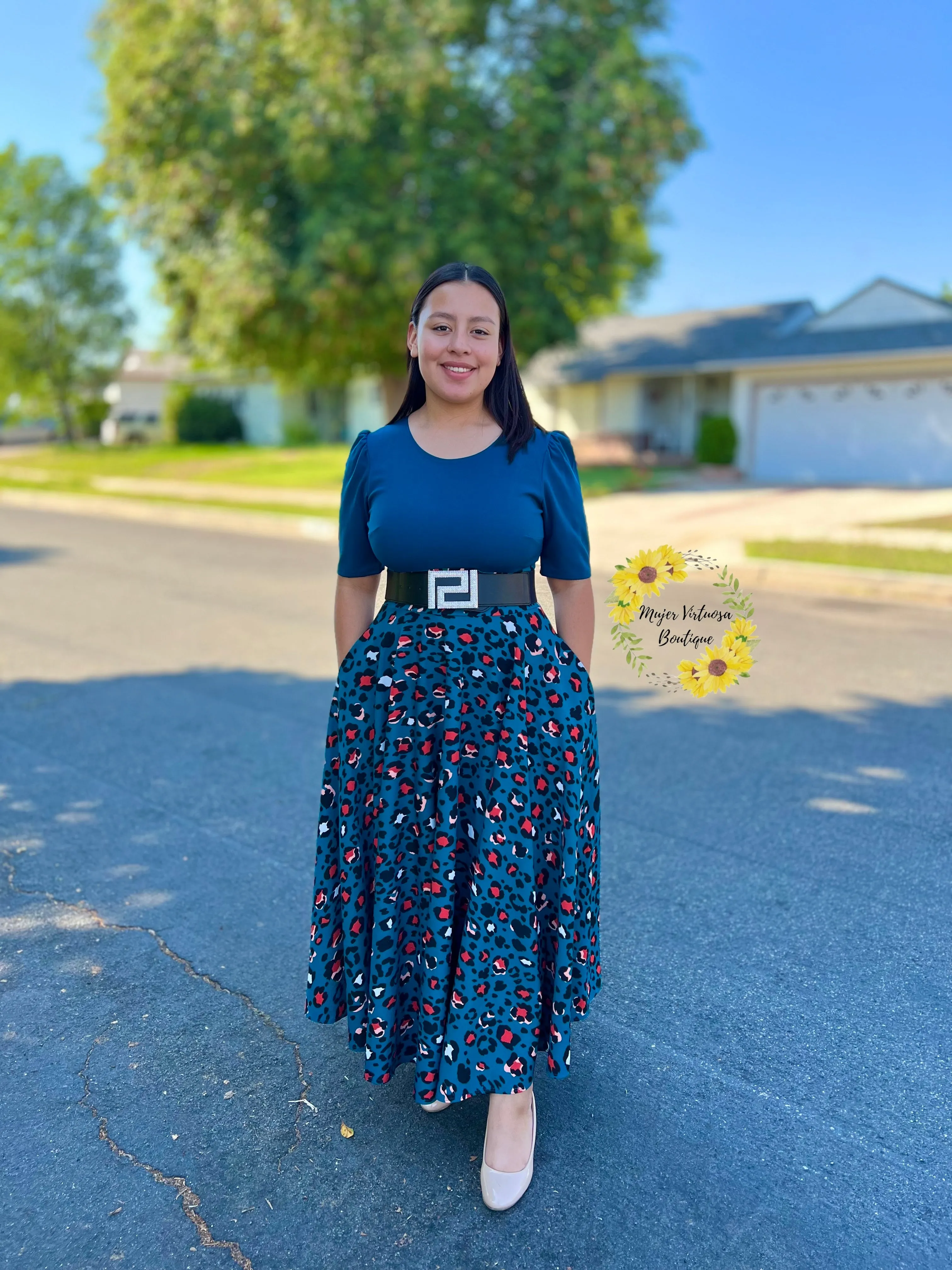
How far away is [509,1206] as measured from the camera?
6.68 feet

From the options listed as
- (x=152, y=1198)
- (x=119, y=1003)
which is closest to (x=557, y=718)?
(x=152, y=1198)

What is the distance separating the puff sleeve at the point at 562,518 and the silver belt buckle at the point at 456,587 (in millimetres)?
211

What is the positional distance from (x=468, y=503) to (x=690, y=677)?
804mm

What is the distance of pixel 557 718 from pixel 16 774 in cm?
335

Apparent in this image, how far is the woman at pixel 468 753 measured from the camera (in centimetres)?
212

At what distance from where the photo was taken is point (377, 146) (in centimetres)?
1809

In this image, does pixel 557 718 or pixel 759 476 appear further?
pixel 759 476

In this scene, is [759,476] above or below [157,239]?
below

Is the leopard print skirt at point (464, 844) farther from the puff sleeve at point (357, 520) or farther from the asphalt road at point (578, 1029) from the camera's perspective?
the asphalt road at point (578, 1029)

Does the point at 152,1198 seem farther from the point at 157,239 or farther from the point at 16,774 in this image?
the point at 157,239

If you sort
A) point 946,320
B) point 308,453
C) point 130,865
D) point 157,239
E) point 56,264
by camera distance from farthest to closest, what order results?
Result: point 56,264, point 308,453, point 946,320, point 157,239, point 130,865

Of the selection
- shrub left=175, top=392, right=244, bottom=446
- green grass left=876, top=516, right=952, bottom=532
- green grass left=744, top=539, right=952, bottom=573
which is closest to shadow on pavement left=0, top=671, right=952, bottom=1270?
green grass left=744, top=539, right=952, bottom=573

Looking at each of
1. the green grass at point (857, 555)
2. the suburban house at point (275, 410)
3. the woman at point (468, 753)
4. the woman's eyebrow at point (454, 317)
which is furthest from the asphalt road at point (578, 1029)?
the suburban house at point (275, 410)

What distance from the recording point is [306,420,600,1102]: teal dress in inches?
83.7
